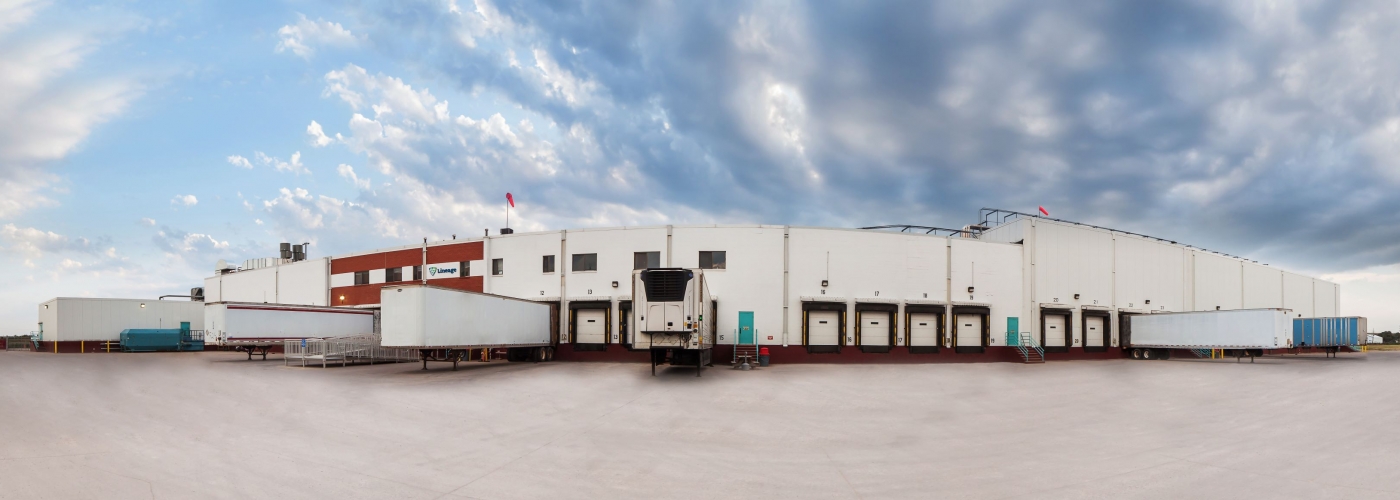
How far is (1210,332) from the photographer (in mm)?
38406

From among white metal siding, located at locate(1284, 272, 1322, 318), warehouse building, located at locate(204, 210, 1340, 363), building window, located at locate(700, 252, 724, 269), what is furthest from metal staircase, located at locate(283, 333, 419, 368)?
white metal siding, located at locate(1284, 272, 1322, 318)

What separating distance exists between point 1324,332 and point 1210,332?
2015 centimetres

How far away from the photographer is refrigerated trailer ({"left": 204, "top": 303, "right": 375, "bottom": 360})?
35.3 metres

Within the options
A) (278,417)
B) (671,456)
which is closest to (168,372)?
(278,417)

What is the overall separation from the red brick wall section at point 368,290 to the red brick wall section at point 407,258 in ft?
3.18

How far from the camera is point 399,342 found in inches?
998

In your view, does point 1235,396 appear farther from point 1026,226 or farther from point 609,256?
point 609,256

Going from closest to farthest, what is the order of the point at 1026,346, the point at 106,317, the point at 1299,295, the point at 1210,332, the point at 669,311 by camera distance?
the point at 669,311, the point at 1026,346, the point at 1210,332, the point at 106,317, the point at 1299,295

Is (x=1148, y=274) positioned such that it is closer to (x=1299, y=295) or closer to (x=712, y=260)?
(x=1299, y=295)

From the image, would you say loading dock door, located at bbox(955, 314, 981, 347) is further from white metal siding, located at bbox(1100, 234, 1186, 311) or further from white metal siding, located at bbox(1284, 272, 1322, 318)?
white metal siding, located at bbox(1284, 272, 1322, 318)

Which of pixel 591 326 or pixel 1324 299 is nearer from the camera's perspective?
pixel 591 326

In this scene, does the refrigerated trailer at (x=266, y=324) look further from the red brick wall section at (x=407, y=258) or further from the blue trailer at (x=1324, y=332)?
the blue trailer at (x=1324, y=332)

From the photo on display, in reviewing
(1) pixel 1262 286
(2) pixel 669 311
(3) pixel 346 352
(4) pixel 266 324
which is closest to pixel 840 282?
(2) pixel 669 311

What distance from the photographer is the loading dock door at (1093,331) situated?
41281 millimetres
